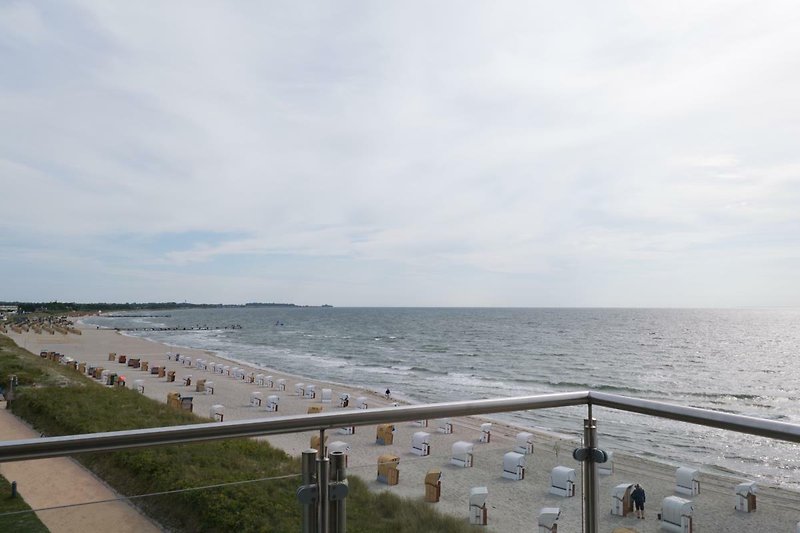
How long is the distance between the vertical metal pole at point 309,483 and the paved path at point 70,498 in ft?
1.56

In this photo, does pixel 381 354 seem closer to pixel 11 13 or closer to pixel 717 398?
pixel 717 398

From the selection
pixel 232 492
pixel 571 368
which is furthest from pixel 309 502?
pixel 571 368

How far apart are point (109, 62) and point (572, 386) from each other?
32.7 meters

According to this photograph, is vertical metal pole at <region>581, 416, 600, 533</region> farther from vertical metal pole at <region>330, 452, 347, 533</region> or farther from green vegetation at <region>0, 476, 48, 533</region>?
green vegetation at <region>0, 476, 48, 533</region>

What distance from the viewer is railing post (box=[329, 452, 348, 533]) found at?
1998 mm

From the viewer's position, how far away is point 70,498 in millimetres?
1849

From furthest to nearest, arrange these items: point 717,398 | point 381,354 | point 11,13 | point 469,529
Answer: point 381,354 → point 717,398 → point 11,13 → point 469,529

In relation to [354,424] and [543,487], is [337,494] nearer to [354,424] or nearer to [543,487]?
[354,424]

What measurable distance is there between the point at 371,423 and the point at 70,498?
102 cm

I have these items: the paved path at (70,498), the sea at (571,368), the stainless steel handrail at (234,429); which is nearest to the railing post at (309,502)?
the stainless steel handrail at (234,429)

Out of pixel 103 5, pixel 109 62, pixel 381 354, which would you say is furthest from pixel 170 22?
pixel 381 354

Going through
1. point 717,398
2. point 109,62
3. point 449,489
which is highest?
point 109,62

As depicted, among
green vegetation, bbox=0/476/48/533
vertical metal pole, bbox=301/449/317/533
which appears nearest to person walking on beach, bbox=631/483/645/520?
vertical metal pole, bbox=301/449/317/533

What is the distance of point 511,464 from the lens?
92.7 inches
